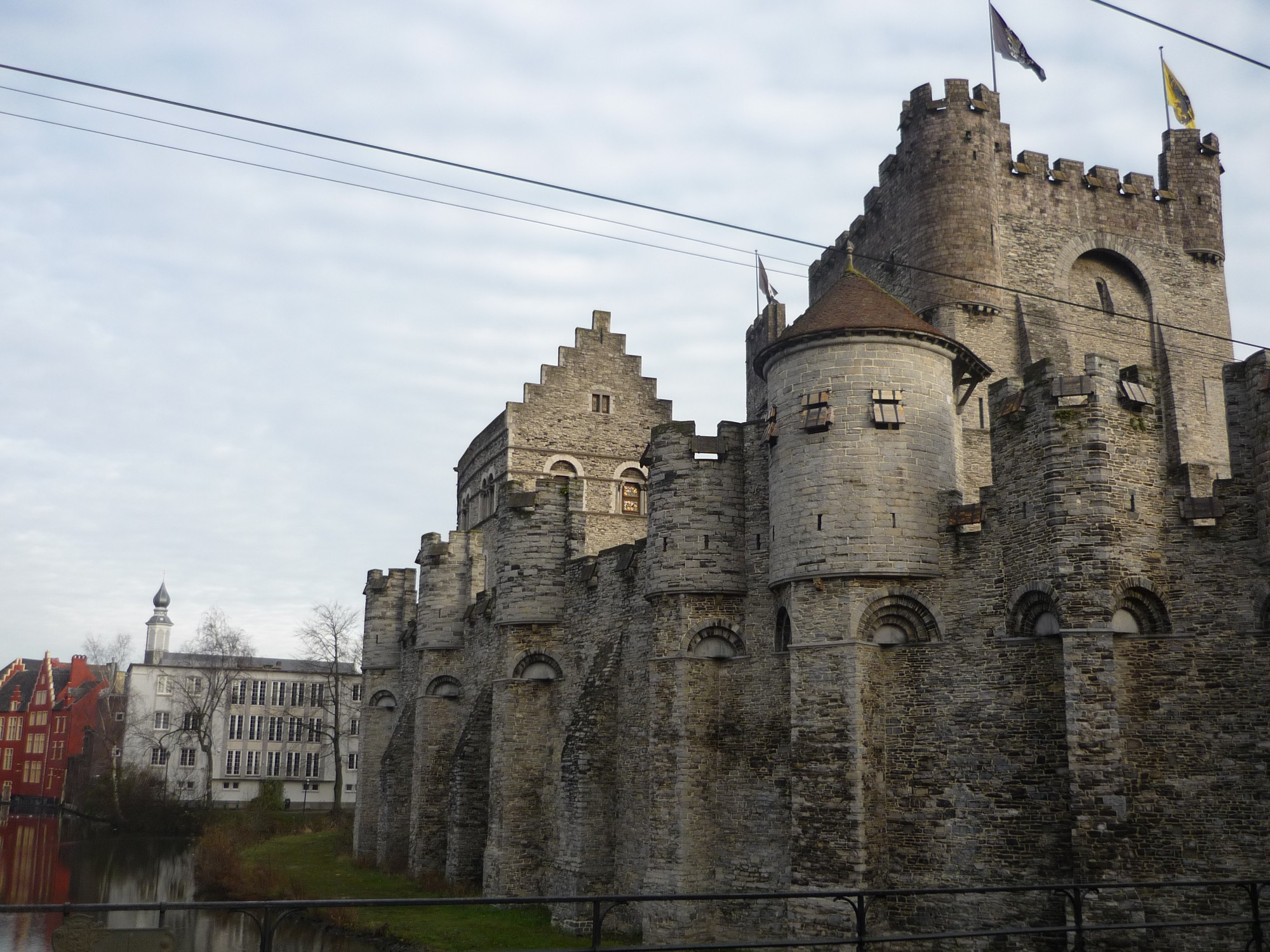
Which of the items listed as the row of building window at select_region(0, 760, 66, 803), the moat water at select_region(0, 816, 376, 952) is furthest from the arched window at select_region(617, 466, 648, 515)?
the row of building window at select_region(0, 760, 66, 803)

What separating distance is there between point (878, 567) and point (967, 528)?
1.62 meters

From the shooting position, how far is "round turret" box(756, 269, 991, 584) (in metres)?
20.8

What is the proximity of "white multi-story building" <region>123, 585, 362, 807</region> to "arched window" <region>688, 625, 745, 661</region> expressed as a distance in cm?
5851

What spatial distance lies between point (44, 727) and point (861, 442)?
89.7m

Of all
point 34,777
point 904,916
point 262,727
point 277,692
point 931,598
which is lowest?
point 904,916

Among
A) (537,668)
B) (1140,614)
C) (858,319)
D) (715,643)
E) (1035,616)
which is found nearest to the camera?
(1140,614)

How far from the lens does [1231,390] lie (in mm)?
19000

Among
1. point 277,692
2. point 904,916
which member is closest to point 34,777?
point 277,692

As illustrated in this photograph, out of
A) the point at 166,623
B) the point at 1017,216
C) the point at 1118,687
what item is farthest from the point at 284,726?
the point at 1118,687

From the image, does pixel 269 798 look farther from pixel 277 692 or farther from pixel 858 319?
pixel 858 319

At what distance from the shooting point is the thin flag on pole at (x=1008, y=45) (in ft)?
94.9

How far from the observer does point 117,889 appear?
1574 inches

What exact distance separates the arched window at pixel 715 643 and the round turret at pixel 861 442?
2.14 metres

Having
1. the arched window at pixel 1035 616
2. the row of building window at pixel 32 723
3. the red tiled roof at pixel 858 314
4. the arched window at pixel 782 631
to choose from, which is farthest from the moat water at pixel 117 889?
the row of building window at pixel 32 723
